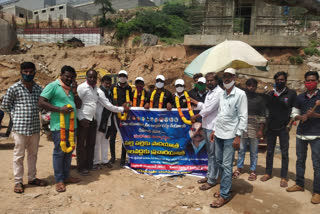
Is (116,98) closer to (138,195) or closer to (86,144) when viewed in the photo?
(86,144)

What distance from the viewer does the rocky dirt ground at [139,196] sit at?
3607mm

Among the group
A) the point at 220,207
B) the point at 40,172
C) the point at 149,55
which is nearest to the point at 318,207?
the point at 220,207

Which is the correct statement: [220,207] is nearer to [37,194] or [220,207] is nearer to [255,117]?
[255,117]

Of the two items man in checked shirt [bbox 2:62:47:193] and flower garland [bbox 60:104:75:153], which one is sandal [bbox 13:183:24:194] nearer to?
man in checked shirt [bbox 2:62:47:193]

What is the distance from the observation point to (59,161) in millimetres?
3945

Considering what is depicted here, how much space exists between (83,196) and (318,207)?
156 inches

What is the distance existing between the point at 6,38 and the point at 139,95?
21458mm

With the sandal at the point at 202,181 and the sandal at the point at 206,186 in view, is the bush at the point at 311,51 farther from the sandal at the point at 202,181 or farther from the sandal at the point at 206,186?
the sandal at the point at 206,186

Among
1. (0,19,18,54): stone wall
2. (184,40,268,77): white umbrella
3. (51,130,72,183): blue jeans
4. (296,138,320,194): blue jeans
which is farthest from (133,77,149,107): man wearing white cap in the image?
(0,19,18,54): stone wall

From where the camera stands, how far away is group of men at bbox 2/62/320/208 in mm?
3707

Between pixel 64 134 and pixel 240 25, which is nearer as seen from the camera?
pixel 64 134

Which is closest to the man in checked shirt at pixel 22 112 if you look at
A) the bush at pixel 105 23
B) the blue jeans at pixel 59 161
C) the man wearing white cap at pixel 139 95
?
the blue jeans at pixel 59 161

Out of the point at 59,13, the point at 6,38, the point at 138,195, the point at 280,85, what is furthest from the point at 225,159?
the point at 59,13

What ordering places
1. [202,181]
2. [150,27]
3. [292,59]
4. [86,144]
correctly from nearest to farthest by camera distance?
[202,181] → [86,144] → [292,59] → [150,27]
